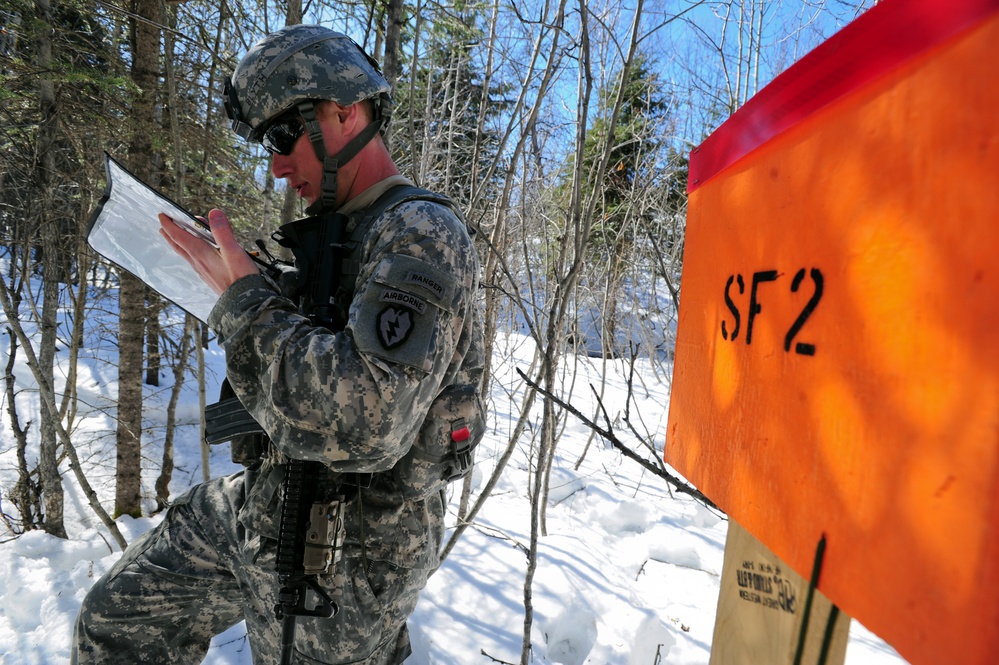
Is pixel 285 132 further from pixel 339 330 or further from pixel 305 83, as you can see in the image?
pixel 339 330

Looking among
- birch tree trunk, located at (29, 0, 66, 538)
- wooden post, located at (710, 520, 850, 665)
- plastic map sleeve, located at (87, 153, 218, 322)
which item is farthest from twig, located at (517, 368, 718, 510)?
birch tree trunk, located at (29, 0, 66, 538)

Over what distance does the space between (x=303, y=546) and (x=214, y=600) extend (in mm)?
651

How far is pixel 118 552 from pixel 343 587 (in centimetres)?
341

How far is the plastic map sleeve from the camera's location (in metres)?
1.63

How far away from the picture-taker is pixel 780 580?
84 cm

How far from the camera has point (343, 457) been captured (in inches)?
51.8

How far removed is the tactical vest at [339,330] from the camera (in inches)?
58.9

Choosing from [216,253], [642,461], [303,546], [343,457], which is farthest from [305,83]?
[642,461]

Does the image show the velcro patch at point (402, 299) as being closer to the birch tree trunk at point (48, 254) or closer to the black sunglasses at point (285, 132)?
the black sunglasses at point (285, 132)

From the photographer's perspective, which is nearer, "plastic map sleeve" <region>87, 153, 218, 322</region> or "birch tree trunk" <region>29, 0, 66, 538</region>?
"plastic map sleeve" <region>87, 153, 218, 322</region>

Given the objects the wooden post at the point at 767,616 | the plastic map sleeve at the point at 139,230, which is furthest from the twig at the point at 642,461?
the plastic map sleeve at the point at 139,230

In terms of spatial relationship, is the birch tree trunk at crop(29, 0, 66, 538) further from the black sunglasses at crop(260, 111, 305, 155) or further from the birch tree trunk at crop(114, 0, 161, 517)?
the black sunglasses at crop(260, 111, 305, 155)

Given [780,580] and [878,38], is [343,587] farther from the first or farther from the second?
[878,38]

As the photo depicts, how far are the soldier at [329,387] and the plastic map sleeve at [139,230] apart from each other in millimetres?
241
